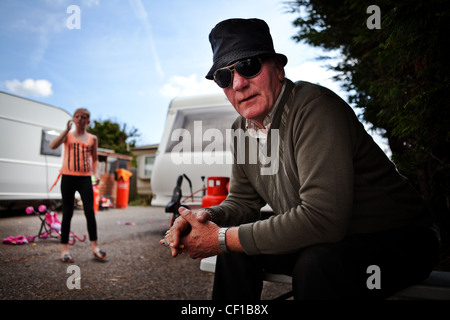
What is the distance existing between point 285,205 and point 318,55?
2.94 metres

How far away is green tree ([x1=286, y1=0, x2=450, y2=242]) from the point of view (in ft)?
5.31

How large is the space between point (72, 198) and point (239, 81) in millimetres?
3099

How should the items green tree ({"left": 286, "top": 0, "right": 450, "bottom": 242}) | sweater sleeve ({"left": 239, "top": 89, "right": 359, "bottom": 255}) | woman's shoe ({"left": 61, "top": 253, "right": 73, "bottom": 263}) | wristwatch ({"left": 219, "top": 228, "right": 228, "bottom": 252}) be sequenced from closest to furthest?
sweater sleeve ({"left": 239, "top": 89, "right": 359, "bottom": 255}) → wristwatch ({"left": 219, "top": 228, "right": 228, "bottom": 252}) → green tree ({"left": 286, "top": 0, "right": 450, "bottom": 242}) → woman's shoe ({"left": 61, "top": 253, "right": 73, "bottom": 263})

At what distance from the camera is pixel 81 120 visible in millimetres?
3869

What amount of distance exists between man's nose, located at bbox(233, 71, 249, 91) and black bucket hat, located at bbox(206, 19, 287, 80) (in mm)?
64

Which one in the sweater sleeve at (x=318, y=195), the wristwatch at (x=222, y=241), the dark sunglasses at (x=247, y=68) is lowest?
the wristwatch at (x=222, y=241)

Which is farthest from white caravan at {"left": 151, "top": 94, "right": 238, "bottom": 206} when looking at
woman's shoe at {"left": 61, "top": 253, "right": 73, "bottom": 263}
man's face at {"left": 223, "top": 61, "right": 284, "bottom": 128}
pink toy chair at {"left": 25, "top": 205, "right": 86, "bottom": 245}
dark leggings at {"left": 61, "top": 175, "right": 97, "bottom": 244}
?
man's face at {"left": 223, "top": 61, "right": 284, "bottom": 128}

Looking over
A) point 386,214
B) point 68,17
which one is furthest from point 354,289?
point 68,17

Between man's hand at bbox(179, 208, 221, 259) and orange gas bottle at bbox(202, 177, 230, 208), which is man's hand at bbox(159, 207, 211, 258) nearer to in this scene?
man's hand at bbox(179, 208, 221, 259)

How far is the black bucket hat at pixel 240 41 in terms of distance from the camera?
140 cm

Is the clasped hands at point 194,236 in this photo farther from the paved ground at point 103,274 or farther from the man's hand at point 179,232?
the paved ground at point 103,274

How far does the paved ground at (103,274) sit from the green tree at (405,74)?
1.79 m

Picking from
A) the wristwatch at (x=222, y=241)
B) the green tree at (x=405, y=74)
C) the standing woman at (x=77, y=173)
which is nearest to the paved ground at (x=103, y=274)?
the standing woman at (x=77, y=173)

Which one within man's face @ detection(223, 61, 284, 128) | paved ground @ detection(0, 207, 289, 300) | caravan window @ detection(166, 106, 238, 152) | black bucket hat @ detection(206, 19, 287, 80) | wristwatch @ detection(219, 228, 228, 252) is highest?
caravan window @ detection(166, 106, 238, 152)
